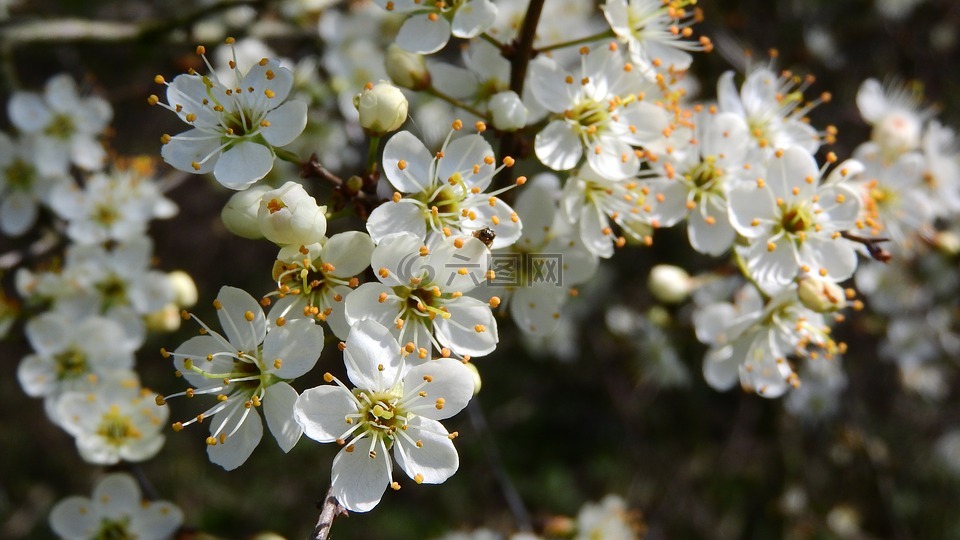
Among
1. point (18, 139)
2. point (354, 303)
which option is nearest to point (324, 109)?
point (18, 139)

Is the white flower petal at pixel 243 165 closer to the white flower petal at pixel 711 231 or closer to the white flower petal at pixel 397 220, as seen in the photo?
the white flower petal at pixel 397 220

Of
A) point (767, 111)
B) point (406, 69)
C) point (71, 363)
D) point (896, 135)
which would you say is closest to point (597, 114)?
point (406, 69)

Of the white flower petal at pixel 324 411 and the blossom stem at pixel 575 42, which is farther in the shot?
the blossom stem at pixel 575 42

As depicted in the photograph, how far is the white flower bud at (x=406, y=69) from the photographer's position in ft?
5.03

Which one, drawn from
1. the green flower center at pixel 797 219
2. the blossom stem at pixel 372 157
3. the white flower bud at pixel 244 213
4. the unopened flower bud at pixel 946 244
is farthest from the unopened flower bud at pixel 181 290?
the unopened flower bud at pixel 946 244

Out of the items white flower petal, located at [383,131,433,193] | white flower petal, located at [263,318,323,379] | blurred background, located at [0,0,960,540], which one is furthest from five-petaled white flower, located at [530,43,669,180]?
blurred background, located at [0,0,960,540]

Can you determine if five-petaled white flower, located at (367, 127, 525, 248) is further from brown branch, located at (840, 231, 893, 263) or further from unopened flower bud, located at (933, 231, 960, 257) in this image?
unopened flower bud, located at (933, 231, 960, 257)

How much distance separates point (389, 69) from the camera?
1.55m

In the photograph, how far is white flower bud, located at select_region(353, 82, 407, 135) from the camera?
1.34m

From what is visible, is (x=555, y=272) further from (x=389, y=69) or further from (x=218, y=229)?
(x=218, y=229)

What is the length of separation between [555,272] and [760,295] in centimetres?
47

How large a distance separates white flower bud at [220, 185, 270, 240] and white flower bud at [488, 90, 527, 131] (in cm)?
43

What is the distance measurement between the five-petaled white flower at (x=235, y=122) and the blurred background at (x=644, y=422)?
1.27 metres

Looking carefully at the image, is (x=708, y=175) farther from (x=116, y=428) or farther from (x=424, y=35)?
(x=116, y=428)
